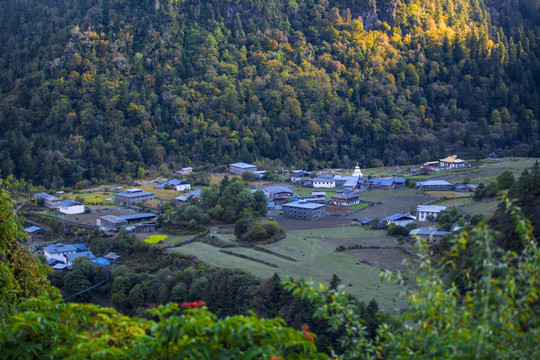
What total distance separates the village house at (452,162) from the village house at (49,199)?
82.2 feet

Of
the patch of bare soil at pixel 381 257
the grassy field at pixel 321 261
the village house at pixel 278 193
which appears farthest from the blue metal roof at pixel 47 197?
the patch of bare soil at pixel 381 257

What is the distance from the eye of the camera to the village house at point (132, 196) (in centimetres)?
2831

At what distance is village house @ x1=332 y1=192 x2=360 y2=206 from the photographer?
26906 mm

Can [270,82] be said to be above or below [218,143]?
above

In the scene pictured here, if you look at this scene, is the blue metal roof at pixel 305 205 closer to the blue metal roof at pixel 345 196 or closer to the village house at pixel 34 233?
the blue metal roof at pixel 345 196

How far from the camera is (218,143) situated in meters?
39.7

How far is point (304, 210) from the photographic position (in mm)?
24641

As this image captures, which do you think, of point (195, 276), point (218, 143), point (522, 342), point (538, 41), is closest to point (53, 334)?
point (522, 342)

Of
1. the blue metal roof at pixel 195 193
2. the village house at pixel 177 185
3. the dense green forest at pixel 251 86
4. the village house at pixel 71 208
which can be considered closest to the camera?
the village house at pixel 71 208

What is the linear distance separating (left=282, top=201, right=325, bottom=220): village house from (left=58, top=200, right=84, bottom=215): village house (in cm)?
1088

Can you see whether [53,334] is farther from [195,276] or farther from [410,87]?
[410,87]

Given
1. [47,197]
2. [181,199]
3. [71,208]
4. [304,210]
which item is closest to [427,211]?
[304,210]

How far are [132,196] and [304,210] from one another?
33.5ft

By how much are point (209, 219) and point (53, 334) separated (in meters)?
20.2
